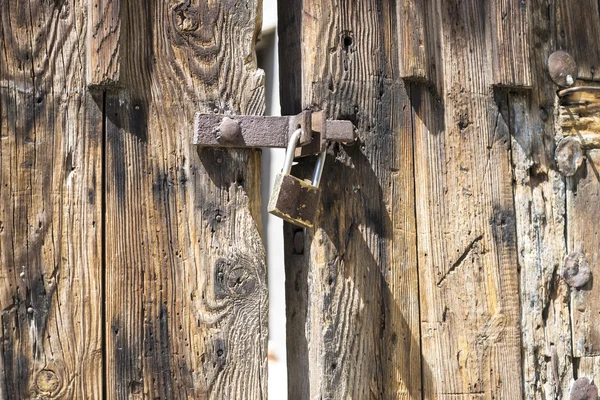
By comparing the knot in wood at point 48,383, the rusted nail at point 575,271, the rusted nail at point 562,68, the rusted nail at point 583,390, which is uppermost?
→ the rusted nail at point 562,68

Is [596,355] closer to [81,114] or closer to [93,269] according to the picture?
[93,269]

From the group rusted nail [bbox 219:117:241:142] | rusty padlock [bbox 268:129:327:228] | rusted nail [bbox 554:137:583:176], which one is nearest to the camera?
rusty padlock [bbox 268:129:327:228]

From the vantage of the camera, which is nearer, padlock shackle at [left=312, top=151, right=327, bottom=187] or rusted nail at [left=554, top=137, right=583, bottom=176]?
padlock shackle at [left=312, top=151, right=327, bottom=187]

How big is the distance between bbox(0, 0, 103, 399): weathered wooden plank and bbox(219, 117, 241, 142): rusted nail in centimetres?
24

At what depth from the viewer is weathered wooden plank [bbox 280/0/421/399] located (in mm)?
1511

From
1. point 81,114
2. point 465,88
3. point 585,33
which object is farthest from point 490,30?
point 81,114

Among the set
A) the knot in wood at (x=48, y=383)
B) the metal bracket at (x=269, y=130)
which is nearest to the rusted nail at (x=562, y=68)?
the metal bracket at (x=269, y=130)

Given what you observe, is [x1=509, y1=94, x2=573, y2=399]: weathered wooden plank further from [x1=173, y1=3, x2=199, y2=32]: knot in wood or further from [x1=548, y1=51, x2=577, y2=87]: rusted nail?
[x1=173, y1=3, x2=199, y2=32]: knot in wood

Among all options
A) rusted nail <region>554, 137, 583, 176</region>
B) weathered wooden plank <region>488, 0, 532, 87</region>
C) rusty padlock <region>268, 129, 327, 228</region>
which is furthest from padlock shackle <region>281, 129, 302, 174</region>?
rusted nail <region>554, 137, 583, 176</region>

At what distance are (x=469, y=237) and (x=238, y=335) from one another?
0.56 meters

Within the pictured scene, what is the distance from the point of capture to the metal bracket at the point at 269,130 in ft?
4.79

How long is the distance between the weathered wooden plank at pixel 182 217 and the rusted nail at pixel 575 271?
716 millimetres

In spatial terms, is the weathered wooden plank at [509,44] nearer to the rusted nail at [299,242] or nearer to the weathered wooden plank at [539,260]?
the weathered wooden plank at [539,260]

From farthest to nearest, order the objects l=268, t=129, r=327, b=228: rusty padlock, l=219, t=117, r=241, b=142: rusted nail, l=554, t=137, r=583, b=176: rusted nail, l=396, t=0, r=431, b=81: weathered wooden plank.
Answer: l=554, t=137, r=583, b=176: rusted nail → l=396, t=0, r=431, b=81: weathered wooden plank → l=219, t=117, r=241, b=142: rusted nail → l=268, t=129, r=327, b=228: rusty padlock
